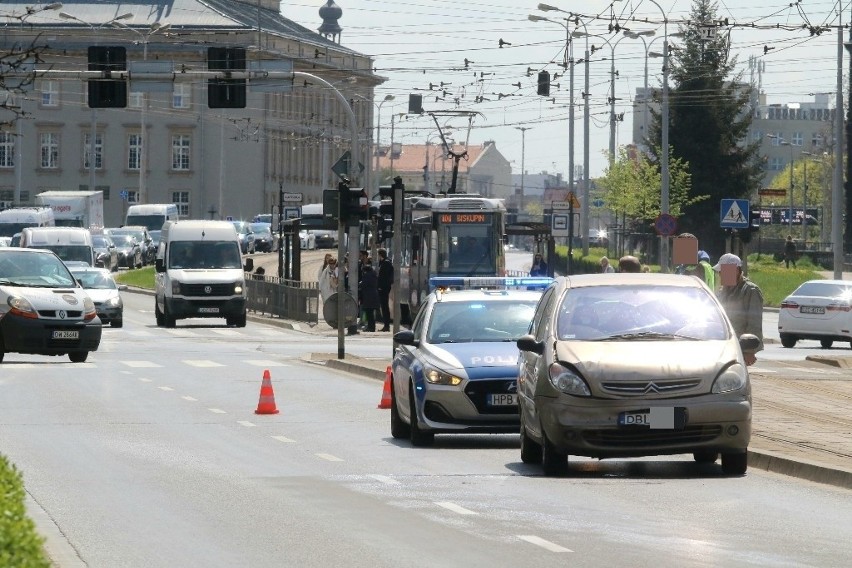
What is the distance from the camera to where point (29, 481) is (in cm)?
1489

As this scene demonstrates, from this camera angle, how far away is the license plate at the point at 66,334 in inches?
1219

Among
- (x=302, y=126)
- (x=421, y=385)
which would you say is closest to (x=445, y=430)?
(x=421, y=385)

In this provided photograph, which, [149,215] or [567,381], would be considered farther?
[149,215]

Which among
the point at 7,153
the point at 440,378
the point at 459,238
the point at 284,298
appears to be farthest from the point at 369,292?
the point at 7,153

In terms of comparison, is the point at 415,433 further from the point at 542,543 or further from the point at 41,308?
the point at 41,308

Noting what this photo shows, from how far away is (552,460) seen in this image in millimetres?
15406

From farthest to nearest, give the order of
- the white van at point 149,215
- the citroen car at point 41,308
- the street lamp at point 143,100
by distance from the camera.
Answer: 1. the white van at point 149,215
2. the street lamp at point 143,100
3. the citroen car at point 41,308

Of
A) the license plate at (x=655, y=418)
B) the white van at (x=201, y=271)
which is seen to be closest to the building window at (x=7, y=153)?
the white van at (x=201, y=271)

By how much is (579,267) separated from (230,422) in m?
63.4

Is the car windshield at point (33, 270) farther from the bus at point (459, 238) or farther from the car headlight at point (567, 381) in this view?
the bus at point (459, 238)

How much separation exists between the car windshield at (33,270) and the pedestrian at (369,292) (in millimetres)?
15113

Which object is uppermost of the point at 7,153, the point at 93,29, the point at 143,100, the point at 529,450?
the point at 93,29

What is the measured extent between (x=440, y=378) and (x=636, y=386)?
11.4ft

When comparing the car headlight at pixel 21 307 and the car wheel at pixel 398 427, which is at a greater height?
the car headlight at pixel 21 307
